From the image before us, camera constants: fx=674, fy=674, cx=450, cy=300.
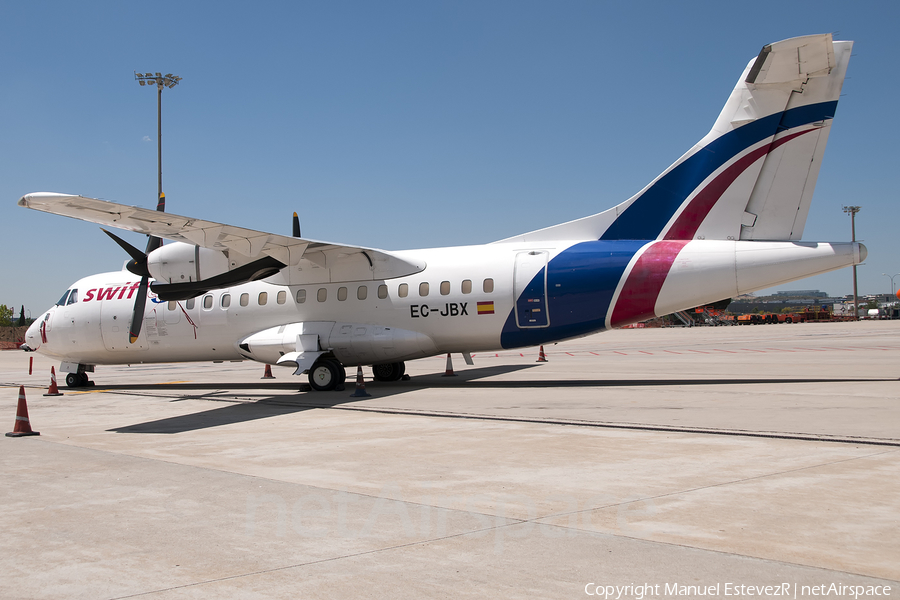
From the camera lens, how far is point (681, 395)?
549 inches

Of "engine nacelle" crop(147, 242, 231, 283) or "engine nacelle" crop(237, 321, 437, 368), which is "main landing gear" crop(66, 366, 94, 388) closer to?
"engine nacelle" crop(147, 242, 231, 283)

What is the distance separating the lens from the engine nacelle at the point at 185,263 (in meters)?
17.0

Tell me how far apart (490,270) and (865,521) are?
12.0 meters

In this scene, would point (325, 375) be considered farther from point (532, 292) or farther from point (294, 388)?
point (532, 292)

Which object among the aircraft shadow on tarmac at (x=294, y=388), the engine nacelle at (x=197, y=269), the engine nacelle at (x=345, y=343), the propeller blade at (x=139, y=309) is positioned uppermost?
the engine nacelle at (x=197, y=269)

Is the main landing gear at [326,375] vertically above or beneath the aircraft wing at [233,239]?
beneath

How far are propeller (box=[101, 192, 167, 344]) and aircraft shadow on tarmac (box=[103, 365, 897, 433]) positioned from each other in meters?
2.42

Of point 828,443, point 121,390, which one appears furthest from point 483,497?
point 121,390

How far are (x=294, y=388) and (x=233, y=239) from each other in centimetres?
510

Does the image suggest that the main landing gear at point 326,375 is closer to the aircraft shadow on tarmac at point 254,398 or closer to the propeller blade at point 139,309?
the aircraft shadow on tarmac at point 254,398

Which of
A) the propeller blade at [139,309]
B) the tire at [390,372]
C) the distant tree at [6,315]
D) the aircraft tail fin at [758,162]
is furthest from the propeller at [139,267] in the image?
the distant tree at [6,315]

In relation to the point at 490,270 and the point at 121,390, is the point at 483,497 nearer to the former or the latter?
the point at 490,270

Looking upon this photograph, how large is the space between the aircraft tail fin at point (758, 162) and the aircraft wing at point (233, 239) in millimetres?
6128

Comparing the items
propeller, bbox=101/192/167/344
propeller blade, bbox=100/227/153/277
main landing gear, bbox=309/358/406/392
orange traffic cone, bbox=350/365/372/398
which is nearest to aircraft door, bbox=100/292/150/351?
propeller, bbox=101/192/167/344
